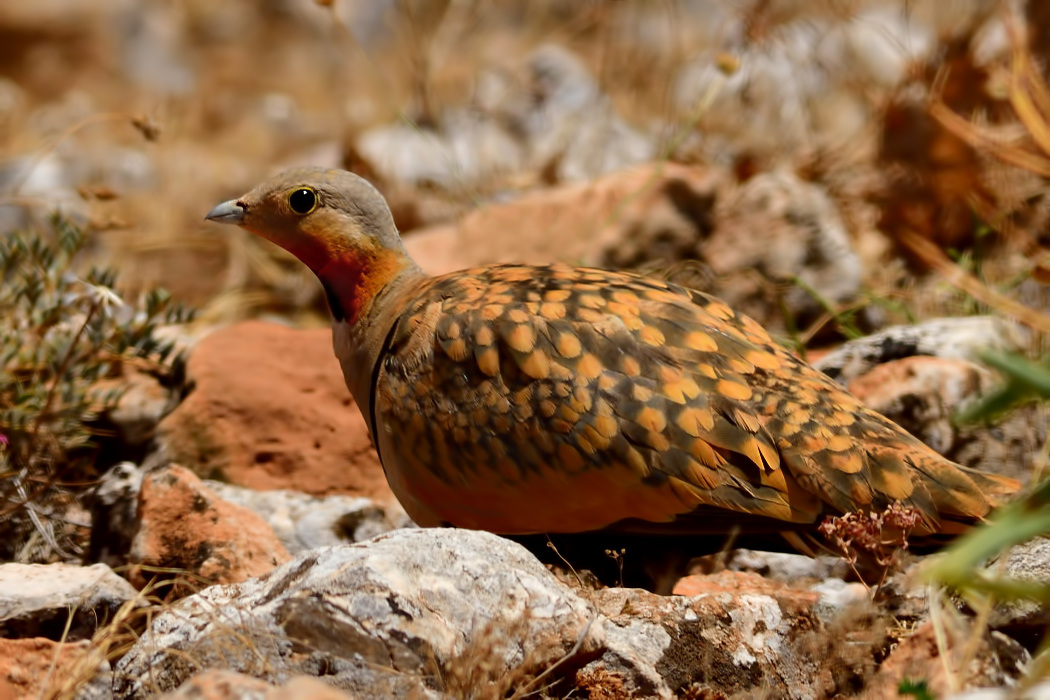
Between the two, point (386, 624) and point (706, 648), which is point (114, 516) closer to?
point (386, 624)

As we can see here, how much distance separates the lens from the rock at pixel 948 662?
2.59 m

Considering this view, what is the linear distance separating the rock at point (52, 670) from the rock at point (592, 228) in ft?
11.3

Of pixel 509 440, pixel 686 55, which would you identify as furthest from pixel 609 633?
pixel 686 55

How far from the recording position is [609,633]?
300 centimetres

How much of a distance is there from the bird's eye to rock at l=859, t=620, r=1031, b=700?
225 cm

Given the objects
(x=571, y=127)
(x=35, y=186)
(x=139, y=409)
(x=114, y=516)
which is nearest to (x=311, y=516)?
(x=114, y=516)

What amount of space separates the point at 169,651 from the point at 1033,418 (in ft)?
9.78

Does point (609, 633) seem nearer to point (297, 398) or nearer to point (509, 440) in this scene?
point (509, 440)

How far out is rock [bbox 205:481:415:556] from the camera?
13.5 ft

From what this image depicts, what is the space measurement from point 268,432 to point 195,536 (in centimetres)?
98

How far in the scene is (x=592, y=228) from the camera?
6.46 meters

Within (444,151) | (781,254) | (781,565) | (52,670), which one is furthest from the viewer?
(444,151)

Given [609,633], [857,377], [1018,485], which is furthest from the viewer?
[857,377]

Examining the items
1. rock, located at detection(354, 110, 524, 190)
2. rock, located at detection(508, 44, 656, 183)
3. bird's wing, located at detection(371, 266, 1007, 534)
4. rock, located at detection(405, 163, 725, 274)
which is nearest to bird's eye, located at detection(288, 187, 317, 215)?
bird's wing, located at detection(371, 266, 1007, 534)
